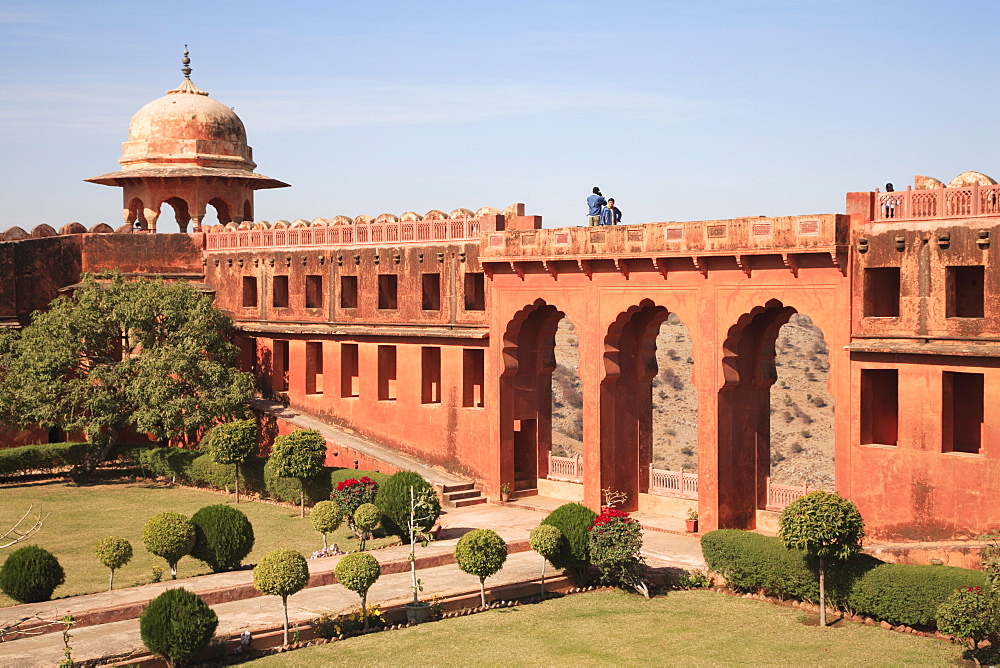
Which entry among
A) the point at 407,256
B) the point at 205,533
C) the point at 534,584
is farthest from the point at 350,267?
the point at 534,584

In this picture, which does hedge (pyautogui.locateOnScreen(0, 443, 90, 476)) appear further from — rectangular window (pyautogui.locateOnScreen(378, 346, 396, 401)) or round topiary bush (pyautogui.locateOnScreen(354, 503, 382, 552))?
round topiary bush (pyautogui.locateOnScreen(354, 503, 382, 552))

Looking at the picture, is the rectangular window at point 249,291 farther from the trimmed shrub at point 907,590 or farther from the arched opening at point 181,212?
the trimmed shrub at point 907,590

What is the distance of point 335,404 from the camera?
114 ft

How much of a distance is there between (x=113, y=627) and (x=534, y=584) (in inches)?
281

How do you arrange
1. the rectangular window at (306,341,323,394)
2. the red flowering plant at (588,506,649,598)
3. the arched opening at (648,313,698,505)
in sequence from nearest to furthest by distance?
1. the red flowering plant at (588,506,649,598)
2. the rectangular window at (306,341,323,394)
3. the arched opening at (648,313,698,505)

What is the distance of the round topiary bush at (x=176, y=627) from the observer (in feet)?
55.7

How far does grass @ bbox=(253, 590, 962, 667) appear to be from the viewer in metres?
17.7

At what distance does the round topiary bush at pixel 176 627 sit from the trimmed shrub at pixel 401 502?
25.9 ft

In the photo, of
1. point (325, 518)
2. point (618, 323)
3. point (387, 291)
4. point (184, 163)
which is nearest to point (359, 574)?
point (325, 518)

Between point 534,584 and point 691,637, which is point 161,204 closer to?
point 534,584

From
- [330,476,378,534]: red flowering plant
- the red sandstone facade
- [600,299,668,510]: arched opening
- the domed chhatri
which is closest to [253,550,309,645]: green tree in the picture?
[330,476,378,534]: red flowering plant

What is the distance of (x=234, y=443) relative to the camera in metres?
30.9

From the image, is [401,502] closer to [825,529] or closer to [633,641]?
[633,641]

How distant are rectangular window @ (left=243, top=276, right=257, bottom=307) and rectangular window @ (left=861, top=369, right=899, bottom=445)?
21421mm
